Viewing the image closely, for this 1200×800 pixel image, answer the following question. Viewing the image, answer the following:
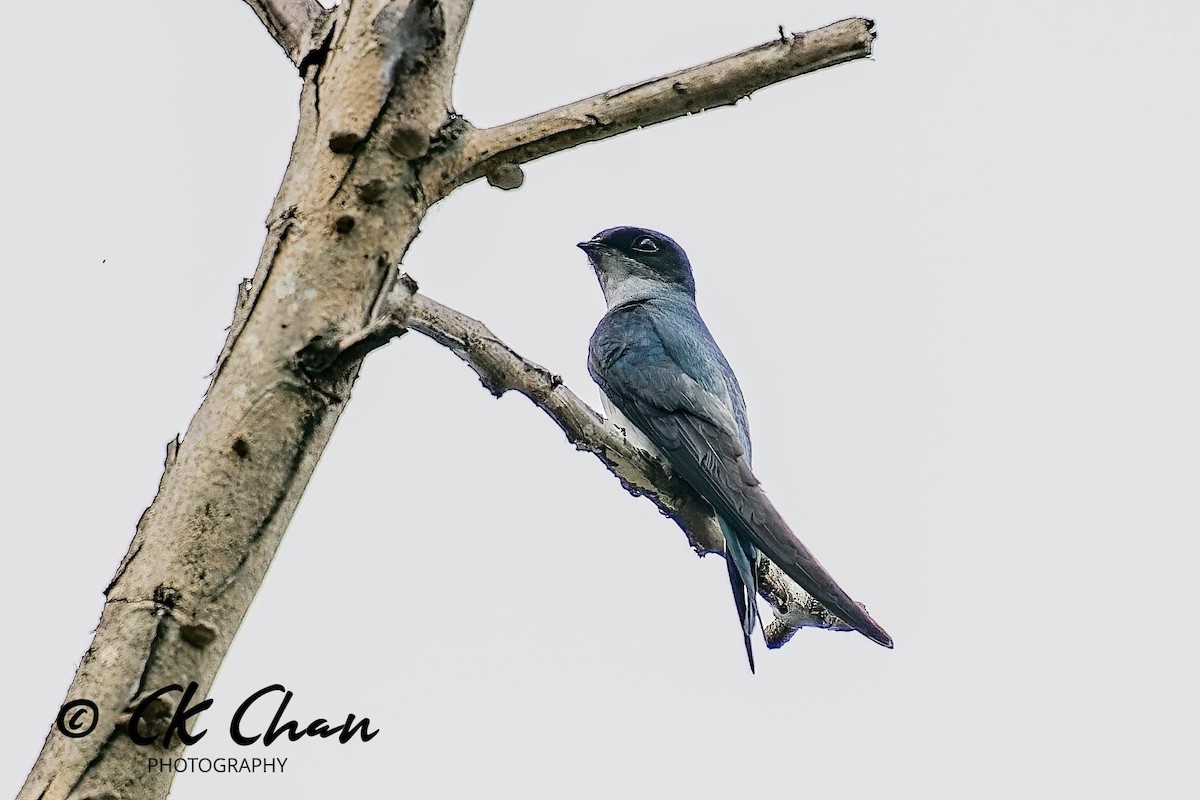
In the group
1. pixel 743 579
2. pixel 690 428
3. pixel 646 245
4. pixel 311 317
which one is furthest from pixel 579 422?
pixel 646 245

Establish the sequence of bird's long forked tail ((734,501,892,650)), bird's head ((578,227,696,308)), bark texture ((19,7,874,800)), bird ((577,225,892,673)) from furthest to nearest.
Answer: bird's head ((578,227,696,308)) < bird ((577,225,892,673)) < bird's long forked tail ((734,501,892,650)) < bark texture ((19,7,874,800))

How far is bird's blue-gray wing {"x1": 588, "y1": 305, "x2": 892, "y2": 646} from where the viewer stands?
4.73m

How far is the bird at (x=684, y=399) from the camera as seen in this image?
16.1 ft

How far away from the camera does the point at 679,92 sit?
2869 millimetres

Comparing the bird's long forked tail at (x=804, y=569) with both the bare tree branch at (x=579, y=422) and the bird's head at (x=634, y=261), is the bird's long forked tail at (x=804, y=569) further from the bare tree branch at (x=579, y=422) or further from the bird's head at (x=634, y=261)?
the bird's head at (x=634, y=261)

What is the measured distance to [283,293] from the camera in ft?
8.33

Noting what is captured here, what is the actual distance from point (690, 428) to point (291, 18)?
3.33 metres

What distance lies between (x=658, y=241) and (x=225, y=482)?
5.68m

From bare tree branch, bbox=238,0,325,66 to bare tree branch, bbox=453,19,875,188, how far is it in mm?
703

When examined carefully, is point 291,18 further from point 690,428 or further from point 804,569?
point 690,428

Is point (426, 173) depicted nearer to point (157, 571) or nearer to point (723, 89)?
point (723, 89)

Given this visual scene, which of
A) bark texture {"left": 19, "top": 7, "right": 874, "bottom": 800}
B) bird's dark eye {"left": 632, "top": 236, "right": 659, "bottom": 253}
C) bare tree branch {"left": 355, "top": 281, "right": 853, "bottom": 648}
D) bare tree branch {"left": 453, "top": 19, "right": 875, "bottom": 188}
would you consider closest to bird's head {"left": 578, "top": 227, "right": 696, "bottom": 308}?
bird's dark eye {"left": 632, "top": 236, "right": 659, "bottom": 253}

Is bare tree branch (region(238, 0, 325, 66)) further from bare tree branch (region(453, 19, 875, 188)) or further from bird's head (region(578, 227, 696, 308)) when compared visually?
bird's head (region(578, 227, 696, 308))

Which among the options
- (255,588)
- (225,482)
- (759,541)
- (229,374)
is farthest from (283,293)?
(759,541)
